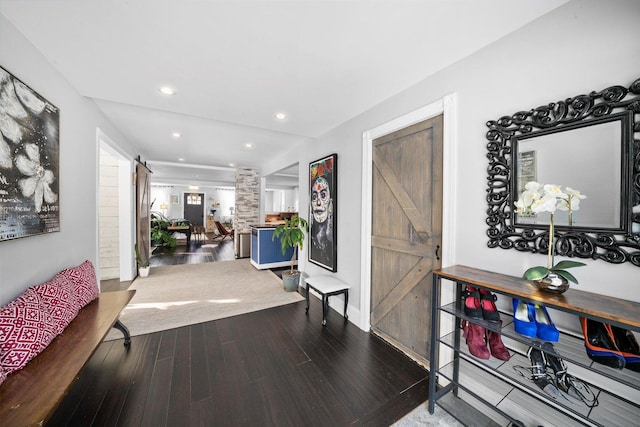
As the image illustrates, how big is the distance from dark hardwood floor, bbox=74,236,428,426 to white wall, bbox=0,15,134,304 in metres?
0.92

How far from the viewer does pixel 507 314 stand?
145 centimetres

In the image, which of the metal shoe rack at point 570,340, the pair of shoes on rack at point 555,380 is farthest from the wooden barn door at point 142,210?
the pair of shoes on rack at point 555,380

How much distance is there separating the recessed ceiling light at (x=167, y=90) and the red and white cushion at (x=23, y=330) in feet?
5.88

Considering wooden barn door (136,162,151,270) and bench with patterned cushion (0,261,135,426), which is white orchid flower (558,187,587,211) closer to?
bench with patterned cushion (0,261,135,426)

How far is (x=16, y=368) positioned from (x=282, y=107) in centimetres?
262

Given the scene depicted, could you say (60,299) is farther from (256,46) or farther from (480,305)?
(480,305)

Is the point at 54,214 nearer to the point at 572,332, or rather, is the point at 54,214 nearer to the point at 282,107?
the point at 282,107

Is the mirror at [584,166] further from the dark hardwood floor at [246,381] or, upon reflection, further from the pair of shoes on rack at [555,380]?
the dark hardwood floor at [246,381]

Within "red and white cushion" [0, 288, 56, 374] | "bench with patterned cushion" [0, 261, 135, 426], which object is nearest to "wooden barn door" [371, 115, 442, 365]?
"bench with patterned cushion" [0, 261, 135, 426]

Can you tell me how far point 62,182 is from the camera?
6.10 ft

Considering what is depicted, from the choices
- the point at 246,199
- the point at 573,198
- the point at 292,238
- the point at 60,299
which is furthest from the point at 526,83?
the point at 246,199

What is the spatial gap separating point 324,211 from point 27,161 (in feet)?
8.76

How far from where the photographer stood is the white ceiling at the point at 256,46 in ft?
4.11

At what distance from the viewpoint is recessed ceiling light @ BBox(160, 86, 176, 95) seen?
6.74 feet
